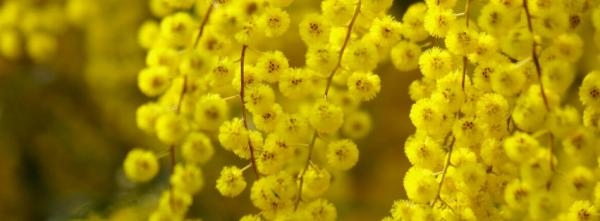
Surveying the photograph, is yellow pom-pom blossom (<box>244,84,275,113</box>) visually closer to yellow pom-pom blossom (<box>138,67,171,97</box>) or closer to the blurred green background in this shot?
yellow pom-pom blossom (<box>138,67,171,97</box>)

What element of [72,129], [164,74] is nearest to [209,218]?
[72,129]

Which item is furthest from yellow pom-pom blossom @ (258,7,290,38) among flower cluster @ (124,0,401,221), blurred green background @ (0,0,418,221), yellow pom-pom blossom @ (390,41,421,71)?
blurred green background @ (0,0,418,221)

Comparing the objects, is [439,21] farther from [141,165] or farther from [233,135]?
[141,165]

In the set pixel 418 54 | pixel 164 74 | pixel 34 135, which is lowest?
pixel 34 135

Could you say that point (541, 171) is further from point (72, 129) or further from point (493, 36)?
point (72, 129)

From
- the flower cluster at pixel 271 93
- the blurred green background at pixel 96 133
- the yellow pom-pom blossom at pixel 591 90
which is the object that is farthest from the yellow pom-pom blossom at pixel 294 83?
the blurred green background at pixel 96 133

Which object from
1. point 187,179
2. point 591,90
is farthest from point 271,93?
point 591,90

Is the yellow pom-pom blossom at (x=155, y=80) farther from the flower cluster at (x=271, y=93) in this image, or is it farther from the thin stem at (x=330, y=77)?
the thin stem at (x=330, y=77)
